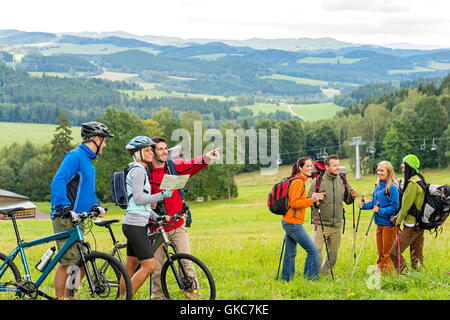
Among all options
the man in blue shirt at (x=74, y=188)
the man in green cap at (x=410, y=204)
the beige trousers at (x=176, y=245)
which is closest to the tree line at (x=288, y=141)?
the man in green cap at (x=410, y=204)

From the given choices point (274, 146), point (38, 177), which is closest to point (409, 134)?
point (274, 146)

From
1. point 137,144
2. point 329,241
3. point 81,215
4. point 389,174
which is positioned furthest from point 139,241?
point 389,174

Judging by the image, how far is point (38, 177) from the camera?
108 meters

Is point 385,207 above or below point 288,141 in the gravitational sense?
above

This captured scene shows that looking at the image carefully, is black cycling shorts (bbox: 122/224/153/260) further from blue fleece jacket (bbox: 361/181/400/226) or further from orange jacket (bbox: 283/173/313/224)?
blue fleece jacket (bbox: 361/181/400/226)

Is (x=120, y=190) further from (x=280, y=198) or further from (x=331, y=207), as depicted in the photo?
(x=331, y=207)

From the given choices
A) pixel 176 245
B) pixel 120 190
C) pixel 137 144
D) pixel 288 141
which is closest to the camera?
pixel 137 144

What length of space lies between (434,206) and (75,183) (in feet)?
19.4

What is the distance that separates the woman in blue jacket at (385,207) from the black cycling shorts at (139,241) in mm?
4295

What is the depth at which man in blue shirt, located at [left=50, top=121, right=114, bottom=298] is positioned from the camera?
7.00 metres

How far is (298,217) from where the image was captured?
882cm

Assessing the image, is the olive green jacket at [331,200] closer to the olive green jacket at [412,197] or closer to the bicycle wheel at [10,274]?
the olive green jacket at [412,197]
